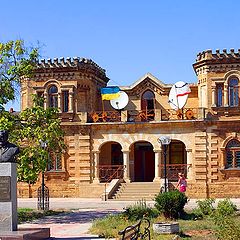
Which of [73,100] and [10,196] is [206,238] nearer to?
[10,196]

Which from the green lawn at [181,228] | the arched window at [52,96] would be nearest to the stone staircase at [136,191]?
the arched window at [52,96]

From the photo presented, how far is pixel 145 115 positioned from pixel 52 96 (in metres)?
6.46

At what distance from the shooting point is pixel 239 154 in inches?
1399

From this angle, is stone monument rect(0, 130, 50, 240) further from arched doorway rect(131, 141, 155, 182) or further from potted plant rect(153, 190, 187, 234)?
arched doorway rect(131, 141, 155, 182)

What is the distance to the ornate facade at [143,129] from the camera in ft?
117

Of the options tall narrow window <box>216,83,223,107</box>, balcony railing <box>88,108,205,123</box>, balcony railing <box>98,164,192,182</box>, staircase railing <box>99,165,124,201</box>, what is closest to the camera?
tall narrow window <box>216,83,223,107</box>

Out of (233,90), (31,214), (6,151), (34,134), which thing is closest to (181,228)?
(6,151)

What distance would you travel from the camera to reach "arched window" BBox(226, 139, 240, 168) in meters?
35.5

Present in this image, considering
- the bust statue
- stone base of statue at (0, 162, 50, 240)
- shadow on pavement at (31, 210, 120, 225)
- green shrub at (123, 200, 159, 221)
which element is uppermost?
the bust statue

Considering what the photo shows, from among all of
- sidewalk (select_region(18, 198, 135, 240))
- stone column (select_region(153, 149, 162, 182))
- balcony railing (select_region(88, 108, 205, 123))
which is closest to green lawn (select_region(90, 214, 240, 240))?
sidewalk (select_region(18, 198, 135, 240))

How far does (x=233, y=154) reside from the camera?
35.5 m

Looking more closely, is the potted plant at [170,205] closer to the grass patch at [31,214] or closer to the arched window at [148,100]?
the grass patch at [31,214]

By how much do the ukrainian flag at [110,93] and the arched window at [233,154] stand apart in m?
8.50

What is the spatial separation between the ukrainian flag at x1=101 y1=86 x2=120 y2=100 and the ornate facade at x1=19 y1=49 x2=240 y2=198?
97cm
